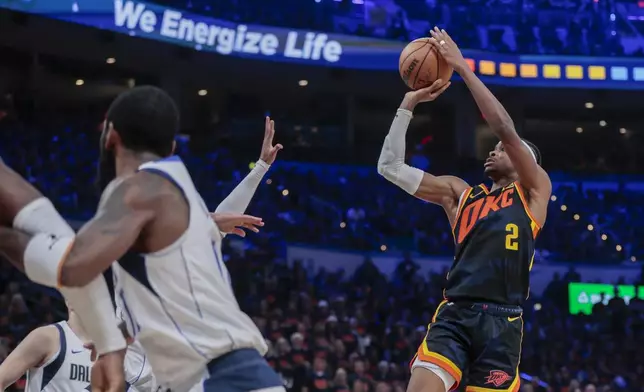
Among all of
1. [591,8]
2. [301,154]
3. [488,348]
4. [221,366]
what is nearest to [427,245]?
[301,154]

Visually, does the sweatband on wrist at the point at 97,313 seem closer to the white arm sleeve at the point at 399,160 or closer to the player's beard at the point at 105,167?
the player's beard at the point at 105,167

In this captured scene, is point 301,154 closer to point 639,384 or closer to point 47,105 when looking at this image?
point 47,105

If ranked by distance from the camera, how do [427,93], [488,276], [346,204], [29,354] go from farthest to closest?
[346,204] < [427,93] < [488,276] < [29,354]

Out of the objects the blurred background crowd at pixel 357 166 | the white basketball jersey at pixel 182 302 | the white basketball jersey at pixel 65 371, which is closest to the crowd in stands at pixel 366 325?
the blurred background crowd at pixel 357 166

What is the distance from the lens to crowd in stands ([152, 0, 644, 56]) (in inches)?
812

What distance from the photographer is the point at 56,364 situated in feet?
16.5

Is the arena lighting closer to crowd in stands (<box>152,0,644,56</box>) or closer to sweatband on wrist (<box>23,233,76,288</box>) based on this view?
crowd in stands (<box>152,0,644,56</box>)

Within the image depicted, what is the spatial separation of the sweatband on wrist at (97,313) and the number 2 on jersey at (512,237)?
2682 millimetres

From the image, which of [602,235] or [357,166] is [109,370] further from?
[357,166]

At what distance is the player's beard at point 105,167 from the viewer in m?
3.28

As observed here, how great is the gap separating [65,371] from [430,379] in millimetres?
1919

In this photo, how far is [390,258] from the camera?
59.2ft

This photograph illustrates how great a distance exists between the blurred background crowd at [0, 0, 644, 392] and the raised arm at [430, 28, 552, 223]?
6231 mm

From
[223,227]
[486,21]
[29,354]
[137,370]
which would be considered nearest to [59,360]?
[29,354]
